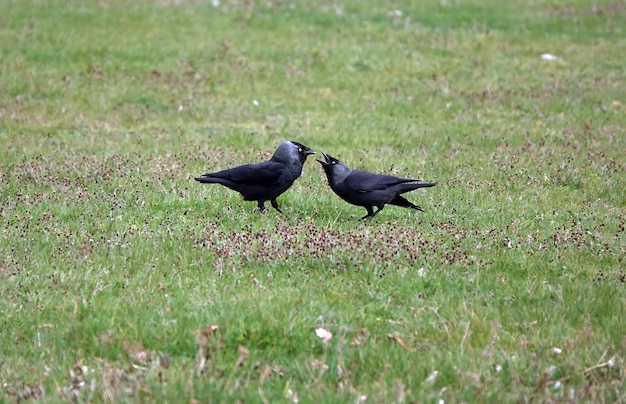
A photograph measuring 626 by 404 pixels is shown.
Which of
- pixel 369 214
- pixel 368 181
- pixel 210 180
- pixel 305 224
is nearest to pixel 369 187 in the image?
pixel 368 181

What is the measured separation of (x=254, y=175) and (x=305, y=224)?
3.45 ft

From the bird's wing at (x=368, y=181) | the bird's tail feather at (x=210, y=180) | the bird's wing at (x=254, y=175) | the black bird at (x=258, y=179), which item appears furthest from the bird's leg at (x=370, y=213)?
the bird's tail feather at (x=210, y=180)

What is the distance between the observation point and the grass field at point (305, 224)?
5.96 meters

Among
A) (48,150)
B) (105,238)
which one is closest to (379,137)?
(48,150)

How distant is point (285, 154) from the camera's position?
10578 mm

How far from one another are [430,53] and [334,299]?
50.2ft

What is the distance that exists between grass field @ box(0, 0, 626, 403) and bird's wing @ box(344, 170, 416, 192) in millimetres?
442

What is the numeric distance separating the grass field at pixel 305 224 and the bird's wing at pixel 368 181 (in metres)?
0.44

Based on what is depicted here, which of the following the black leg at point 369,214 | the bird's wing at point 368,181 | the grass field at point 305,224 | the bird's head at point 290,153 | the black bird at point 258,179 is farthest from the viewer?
the bird's head at point 290,153

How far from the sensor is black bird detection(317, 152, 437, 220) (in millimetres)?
9859

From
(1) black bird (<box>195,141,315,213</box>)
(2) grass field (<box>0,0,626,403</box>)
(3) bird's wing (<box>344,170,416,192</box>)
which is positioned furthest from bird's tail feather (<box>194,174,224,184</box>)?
(3) bird's wing (<box>344,170,416,192</box>)

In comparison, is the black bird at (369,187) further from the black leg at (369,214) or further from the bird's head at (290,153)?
the bird's head at (290,153)

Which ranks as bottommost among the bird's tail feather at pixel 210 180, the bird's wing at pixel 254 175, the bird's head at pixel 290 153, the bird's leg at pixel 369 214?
the bird's leg at pixel 369 214

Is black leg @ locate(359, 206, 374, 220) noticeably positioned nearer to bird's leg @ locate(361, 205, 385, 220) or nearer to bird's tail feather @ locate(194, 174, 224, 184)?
bird's leg @ locate(361, 205, 385, 220)
